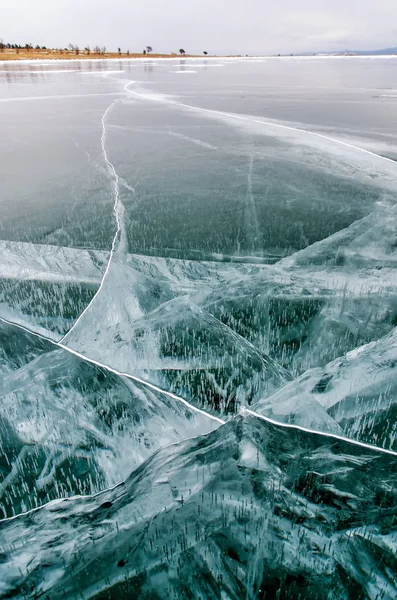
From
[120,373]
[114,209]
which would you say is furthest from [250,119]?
[120,373]

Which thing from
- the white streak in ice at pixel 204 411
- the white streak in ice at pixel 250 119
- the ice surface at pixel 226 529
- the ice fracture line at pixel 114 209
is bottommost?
the ice surface at pixel 226 529

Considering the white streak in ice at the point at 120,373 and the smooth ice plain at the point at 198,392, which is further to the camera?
the white streak in ice at the point at 120,373

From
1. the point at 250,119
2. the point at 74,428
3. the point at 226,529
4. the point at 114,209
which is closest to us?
the point at 226,529

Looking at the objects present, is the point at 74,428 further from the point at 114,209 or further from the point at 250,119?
the point at 250,119

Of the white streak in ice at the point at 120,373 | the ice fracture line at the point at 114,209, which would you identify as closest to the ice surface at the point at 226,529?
the white streak in ice at the point at 120,373

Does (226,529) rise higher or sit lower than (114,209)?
lower

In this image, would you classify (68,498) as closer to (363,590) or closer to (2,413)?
(2,413)

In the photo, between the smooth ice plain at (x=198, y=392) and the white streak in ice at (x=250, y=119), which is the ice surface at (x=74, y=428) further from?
the white streak in ice at (x=250, y=119)

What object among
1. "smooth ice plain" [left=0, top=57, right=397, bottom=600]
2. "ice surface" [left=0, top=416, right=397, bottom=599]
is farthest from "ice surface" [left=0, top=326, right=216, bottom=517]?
"ice surface" [left=0, top=416, right=397, bottom=599]
